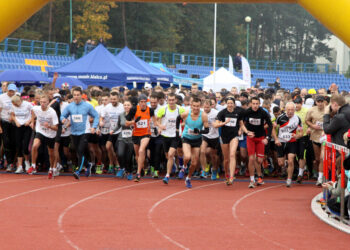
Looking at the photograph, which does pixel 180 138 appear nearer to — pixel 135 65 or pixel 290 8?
pixel 135 65

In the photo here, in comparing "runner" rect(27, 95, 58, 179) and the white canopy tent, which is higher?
the white canopy tent

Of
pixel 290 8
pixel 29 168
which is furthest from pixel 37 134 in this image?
pixel 290 8

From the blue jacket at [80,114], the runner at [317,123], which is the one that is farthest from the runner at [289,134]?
the blue jacket at [80,114]

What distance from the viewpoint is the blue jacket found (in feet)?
49.9

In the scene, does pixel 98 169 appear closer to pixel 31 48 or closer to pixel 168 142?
pixel 168 142

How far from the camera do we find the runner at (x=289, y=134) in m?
14.7

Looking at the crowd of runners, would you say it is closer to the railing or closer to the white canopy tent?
the white canopy tent

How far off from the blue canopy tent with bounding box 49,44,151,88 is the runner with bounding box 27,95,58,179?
1037 cm

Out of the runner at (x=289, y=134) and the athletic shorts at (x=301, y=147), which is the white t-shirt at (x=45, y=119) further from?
the athletic shorts at (x=301, y=147)

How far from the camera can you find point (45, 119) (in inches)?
600

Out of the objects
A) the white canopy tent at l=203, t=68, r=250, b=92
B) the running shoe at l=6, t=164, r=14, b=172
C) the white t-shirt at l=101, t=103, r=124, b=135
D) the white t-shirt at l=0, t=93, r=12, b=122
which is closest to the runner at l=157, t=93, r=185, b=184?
the white t-shirt at l=101, t=103, r=124, b=135

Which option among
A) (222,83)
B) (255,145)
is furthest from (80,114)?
(222,83)

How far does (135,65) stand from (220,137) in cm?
1434

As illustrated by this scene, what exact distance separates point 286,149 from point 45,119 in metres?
5.42
